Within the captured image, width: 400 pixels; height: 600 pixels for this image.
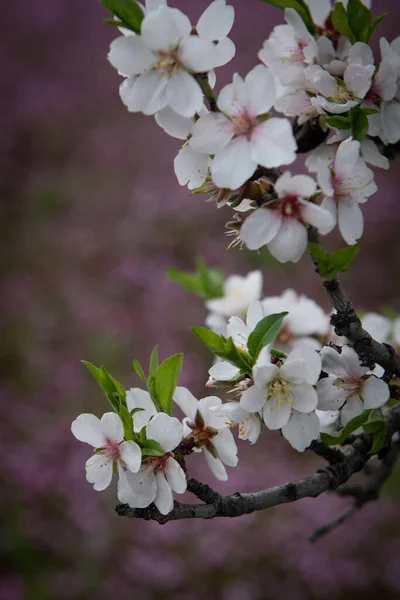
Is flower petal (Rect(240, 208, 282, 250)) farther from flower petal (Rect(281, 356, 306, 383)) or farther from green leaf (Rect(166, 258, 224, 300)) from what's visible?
green leaf (Rect(166, 258, 224, 300))

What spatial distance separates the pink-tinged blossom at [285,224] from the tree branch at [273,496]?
0.22 metres

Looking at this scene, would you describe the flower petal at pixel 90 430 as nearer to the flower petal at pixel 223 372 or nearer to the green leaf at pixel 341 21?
the flower petal at pixel 223 372

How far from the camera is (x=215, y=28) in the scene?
1.40 ft

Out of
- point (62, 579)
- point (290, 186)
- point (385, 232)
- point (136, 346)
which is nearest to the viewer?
point (290, 186)

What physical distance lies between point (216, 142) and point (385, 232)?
246 cm

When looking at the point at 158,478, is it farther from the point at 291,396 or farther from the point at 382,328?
the point at 382,328

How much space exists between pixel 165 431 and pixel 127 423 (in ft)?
0.12

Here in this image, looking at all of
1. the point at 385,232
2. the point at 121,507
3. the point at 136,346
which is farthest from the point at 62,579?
the point at 385,232

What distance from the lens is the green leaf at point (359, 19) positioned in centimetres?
52

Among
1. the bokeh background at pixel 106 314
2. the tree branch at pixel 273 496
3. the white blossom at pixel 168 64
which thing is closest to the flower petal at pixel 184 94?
the white blossom at pixel 168 64

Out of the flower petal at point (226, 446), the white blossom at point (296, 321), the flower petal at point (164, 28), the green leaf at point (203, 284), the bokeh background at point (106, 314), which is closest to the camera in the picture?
the flower petal at point (164, 28)

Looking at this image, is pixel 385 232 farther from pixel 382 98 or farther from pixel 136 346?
pixel 382 98

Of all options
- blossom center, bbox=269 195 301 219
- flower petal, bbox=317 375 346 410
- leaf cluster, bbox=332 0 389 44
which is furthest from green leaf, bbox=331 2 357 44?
flower petal, bbox=317 375 346 410

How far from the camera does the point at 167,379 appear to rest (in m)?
0.52
